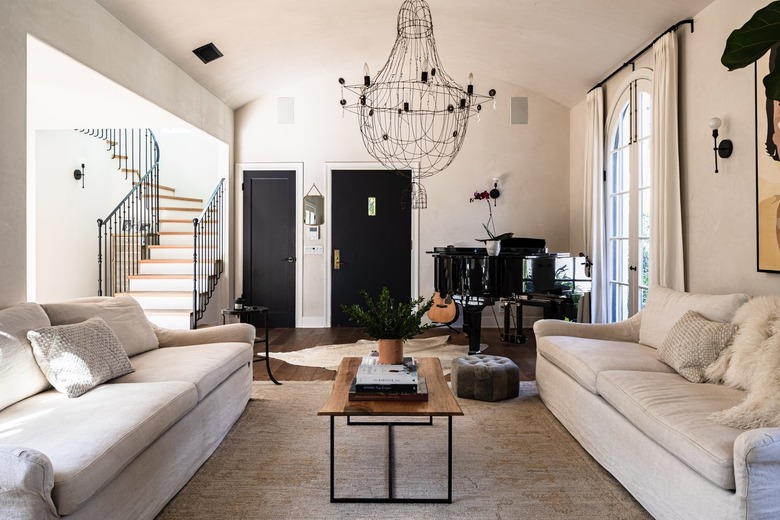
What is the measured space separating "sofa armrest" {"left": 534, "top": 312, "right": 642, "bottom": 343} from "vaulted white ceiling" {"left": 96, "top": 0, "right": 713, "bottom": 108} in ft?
7.80

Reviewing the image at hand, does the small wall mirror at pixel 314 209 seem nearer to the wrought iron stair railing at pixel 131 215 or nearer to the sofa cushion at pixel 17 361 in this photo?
the wrought iron stair railing at pixel 131 215

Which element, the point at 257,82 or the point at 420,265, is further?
the point at 420,265

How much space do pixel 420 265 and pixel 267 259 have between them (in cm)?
204

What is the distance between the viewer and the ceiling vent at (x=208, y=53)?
4.99 metres

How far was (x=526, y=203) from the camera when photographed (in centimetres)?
700

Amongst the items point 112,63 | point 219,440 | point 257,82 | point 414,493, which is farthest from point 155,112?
point 414,493

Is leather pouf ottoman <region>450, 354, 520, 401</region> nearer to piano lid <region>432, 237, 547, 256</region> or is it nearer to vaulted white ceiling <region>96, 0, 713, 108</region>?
piano lid <region>432, 237, 547, 256</region>

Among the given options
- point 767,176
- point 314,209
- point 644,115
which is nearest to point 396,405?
point 767,176

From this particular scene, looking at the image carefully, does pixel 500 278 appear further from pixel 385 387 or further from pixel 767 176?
pixel 385 387

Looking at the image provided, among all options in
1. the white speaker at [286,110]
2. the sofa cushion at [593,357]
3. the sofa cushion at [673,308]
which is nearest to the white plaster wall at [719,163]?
the sofa cushion at [673,308]

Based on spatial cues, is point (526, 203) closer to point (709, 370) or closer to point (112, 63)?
point (709, 370)

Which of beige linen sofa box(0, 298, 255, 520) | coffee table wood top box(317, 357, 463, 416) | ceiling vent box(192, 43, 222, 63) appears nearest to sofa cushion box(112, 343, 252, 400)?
beige linen sofa box(0, 298, 255, 520)

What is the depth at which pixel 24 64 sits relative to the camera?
3.03m

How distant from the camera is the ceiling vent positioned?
16.4ft
